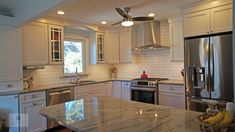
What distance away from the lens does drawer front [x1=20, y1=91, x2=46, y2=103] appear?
331 centimetres

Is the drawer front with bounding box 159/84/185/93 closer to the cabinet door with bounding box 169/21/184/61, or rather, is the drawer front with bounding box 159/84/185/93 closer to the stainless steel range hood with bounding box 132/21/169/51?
the cabinet door with bounding box 169/21/184/61

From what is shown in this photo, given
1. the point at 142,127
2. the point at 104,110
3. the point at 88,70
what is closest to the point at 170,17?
the point at 88,70

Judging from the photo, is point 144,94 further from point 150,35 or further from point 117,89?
point 150,35

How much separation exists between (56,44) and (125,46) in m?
1.92

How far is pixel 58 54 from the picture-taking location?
4.26m

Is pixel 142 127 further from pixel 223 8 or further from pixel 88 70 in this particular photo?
pixel 88 70

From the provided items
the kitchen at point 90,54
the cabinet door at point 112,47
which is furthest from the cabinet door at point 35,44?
the cabinet door at point 112,47

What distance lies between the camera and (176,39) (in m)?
4.25

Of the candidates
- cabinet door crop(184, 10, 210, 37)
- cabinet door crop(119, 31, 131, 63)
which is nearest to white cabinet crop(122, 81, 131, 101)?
cabinet door crop(119, 31, 131, 63)

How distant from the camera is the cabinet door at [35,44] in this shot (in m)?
3.68

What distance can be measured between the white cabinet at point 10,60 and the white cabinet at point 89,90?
1.21 meters

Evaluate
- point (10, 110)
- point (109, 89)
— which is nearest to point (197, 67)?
point (109, 89)

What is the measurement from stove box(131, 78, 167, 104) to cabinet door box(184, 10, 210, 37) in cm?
139

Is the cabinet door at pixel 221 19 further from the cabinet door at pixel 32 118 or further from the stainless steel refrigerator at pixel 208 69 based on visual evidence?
the cabinet door at pixel 32 118
